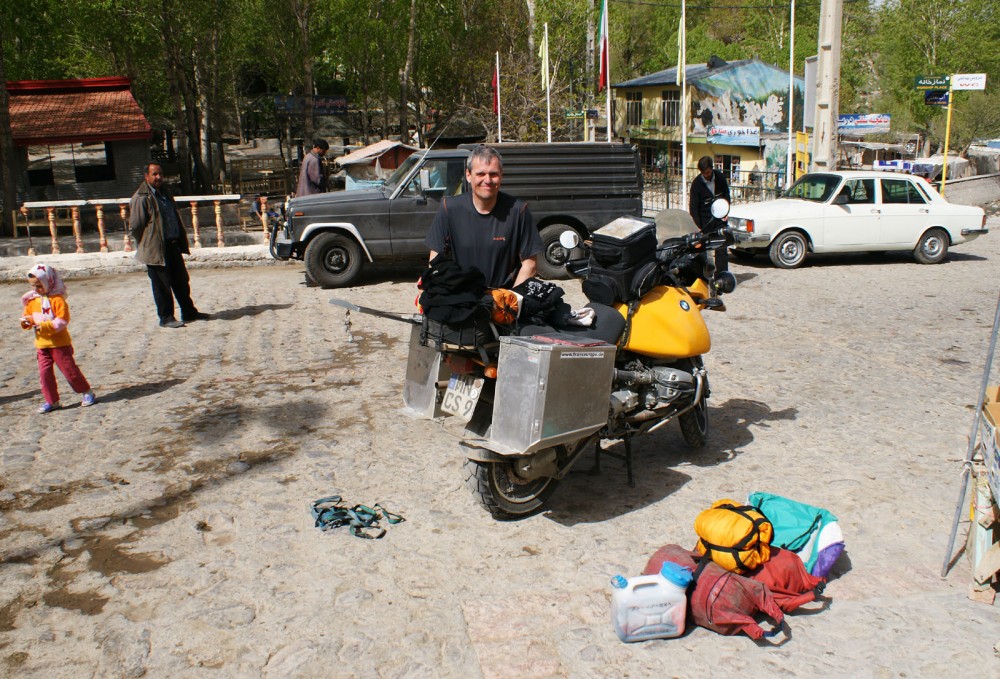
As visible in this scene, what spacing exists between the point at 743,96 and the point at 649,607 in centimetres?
4810

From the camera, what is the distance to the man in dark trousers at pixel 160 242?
964 centimetres

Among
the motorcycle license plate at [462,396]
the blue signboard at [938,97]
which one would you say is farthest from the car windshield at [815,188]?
the motorcycle license plate at [462,396]

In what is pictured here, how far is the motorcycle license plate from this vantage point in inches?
184

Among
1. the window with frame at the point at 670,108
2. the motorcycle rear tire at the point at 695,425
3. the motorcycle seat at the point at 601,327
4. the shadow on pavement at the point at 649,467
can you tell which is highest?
the window with frame at the point at 670,108

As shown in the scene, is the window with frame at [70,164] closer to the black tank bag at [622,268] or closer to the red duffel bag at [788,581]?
the black tank bag at [622,268]

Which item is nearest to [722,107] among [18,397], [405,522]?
[18,397]

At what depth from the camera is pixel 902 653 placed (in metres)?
3.62

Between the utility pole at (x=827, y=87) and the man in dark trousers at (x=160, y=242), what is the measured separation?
11852mm

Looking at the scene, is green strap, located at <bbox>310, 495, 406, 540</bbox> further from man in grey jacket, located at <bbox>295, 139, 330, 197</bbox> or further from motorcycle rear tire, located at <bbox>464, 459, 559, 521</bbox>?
man in grey jacket, located at <bbox>295, 139, 330, 197</bbox>

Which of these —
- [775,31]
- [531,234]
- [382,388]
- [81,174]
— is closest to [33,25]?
[81,174]

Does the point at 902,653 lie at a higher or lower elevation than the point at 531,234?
lower

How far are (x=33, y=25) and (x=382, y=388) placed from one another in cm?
3199

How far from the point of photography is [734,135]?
45531mm

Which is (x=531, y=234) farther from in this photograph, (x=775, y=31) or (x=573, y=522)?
(x=775, y=31)
